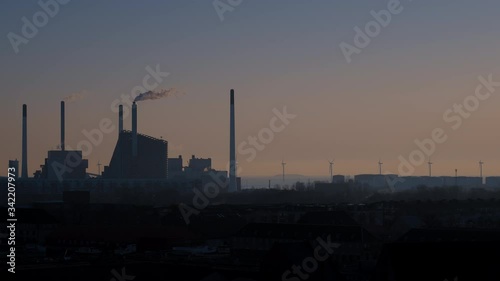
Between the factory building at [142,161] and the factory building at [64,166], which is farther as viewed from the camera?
the factory building at [64,166]

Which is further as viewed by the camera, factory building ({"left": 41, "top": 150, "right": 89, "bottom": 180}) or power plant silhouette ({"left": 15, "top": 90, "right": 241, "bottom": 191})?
factory building ({"left": 41, "top": 150, "right": 89, "bottom": 180})

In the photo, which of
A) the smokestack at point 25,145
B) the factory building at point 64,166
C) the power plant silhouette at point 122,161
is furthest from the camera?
the factory building at point 64,166

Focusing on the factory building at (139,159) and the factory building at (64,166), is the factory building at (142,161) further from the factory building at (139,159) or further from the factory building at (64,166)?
the factory building at (64,166)

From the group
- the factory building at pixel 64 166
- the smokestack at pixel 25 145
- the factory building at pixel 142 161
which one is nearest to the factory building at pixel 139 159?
the factory building at pixel 142 161

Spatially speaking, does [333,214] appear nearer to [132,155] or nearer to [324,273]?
[324,273]

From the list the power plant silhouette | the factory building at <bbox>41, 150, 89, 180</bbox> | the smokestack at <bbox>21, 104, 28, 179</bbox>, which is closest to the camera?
the smokestack at <bbox>21, 104, 28, 179</bbox>

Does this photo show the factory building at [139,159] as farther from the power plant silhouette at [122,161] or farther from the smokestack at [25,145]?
the smokestack at [25,145]

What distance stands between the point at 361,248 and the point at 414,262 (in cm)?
2124

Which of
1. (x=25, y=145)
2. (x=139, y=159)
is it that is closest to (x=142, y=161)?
(x=139, y=159)

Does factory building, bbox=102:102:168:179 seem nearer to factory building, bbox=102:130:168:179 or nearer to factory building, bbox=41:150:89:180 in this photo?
factory building, bbox=102:130:168:179

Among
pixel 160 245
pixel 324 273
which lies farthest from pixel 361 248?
pixel 324 273

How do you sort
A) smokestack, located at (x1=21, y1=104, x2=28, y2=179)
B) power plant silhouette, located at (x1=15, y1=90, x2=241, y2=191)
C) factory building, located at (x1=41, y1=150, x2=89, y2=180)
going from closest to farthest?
1. smokestack, located at (x1=21, y1=104, x2=28, y2=179)
2. power plant silhouette, located at (x1=15, y1=90, x2=241, y2=191)
3. factory building, located at (x1=41, y1=150, x2=89, y2=180)

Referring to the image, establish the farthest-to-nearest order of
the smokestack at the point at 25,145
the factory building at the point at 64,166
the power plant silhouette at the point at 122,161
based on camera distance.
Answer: the factory building at the point at 64,166, the power plant silhouette at the point at 122,161, the smokestack at the point at 25,145

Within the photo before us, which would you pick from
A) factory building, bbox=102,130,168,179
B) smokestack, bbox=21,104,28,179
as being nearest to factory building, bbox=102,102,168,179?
factory building, bbox=102,130,168,179
